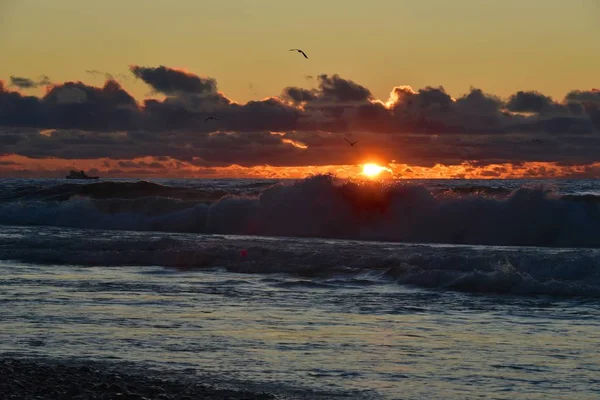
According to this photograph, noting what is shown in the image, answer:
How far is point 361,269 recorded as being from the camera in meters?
24.6

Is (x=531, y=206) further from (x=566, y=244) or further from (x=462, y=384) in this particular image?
(x=462, y=384)

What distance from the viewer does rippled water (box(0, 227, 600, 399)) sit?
11656 mm

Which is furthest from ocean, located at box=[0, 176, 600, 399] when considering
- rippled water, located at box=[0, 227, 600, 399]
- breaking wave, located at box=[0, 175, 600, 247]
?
breaking wave, located at box=[0, 175, 600, 247]

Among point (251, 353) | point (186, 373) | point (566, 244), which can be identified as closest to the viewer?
point (186, 373)

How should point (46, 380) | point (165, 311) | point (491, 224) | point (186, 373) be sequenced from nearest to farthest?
point (46, 380) < point (186, 373) < point (165, 311) < point (491, 224)

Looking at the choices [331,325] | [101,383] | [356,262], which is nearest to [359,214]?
[356,262]

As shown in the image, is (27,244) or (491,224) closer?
(27,244)

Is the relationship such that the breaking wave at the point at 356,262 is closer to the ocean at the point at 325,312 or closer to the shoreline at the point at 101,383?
the ocean at the point at 325,312

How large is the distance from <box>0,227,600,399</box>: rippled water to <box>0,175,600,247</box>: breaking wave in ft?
52.2

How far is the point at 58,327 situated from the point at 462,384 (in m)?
7.10

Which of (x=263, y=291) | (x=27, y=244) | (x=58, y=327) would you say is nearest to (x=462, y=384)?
(x=58, y=327)

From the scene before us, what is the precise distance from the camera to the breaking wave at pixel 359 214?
40.2 metres

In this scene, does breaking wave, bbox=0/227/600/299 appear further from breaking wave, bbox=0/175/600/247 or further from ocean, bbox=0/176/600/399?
breaking wave, bbox=0/175/600/247

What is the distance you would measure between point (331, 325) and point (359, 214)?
99.9 ft
